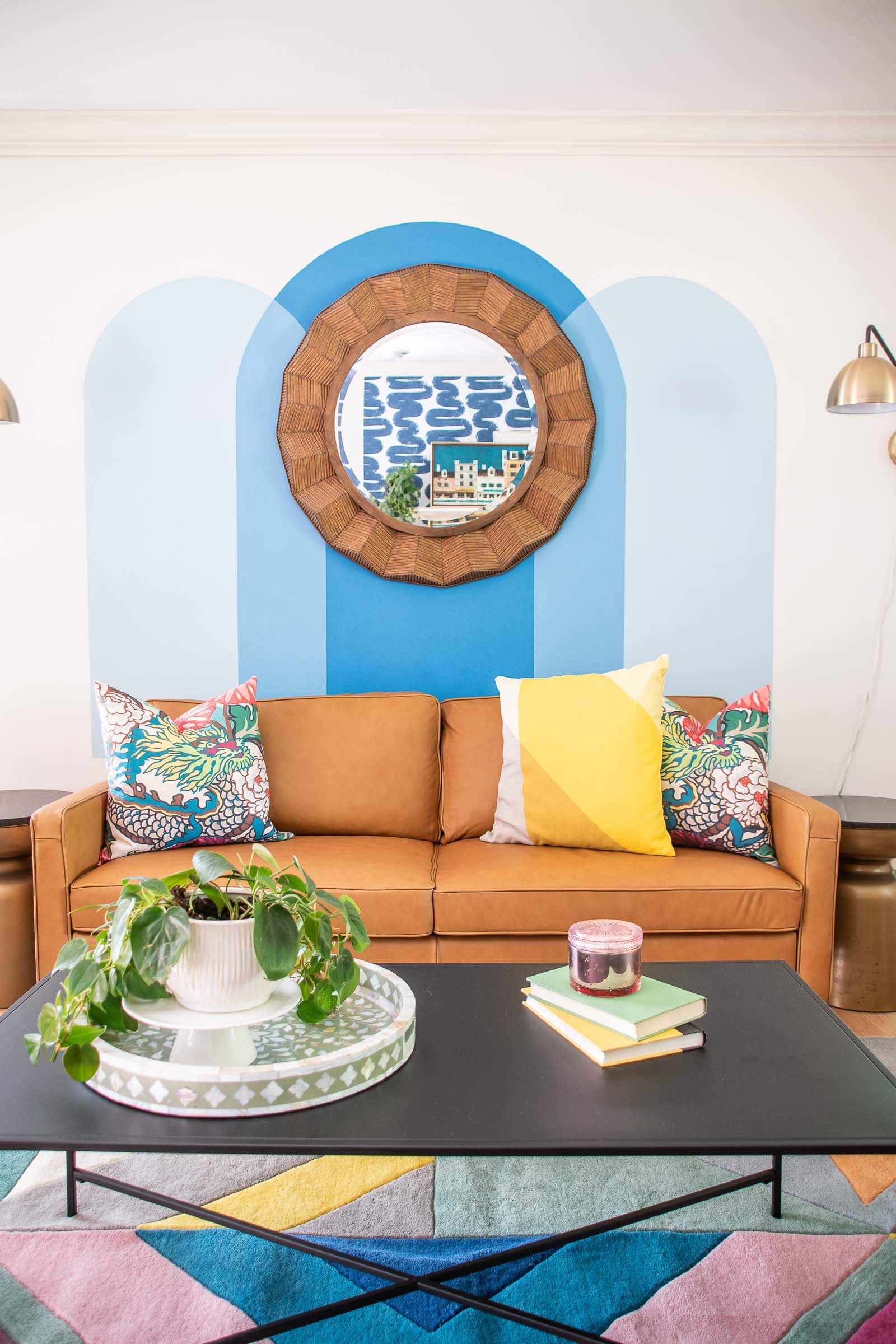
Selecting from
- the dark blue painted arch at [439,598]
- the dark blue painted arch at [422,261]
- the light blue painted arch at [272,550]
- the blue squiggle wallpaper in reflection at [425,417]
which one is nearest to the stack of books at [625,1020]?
the dark blue painted arch at [439,598]

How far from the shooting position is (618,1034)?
131 centimetres

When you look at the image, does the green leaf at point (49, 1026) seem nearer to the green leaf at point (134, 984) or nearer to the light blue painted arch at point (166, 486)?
the green leaf at point (134, 984)

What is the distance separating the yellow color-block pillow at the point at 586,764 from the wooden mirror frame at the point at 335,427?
2.19 ft

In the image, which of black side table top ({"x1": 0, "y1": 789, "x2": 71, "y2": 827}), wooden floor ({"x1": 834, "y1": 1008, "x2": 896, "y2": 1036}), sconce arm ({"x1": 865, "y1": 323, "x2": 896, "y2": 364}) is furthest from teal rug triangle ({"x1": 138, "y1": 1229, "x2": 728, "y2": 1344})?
sconce arm ({"x1": 865, "y1": 323, "x2": 896, "y2": 364})

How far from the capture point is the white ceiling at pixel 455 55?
245cm

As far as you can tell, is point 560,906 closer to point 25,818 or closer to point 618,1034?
point 618,1034

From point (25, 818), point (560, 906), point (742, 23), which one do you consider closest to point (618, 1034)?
point (560, 906)

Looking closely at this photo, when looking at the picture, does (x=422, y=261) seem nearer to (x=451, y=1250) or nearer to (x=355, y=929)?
(x=355, y=929)

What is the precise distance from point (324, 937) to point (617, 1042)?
0.44m

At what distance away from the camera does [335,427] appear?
3.04 metres

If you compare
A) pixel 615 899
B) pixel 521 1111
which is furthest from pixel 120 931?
pixel 615 899

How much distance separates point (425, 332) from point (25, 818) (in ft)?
6.27

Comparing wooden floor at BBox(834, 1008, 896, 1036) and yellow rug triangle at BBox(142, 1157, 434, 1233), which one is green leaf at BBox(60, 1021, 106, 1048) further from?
wooden floor at BBox(834, 1008, 896, 1036)

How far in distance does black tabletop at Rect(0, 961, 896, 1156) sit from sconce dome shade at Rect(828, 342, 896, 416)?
1779mm
